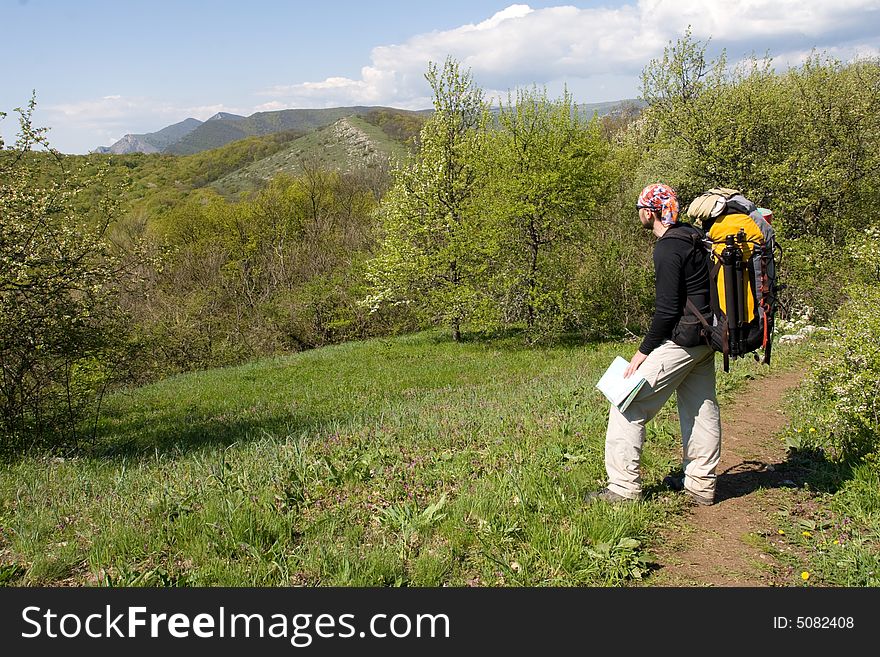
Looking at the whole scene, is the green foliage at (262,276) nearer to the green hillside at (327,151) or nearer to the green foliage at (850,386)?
the green foliage at (850,386)

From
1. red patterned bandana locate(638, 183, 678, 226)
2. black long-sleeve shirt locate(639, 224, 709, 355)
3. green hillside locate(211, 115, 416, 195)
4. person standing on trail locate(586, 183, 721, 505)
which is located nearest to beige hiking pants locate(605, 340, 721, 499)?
person standing on trail locate(586, 183, 721, 505)

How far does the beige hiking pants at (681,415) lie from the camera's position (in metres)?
4.35

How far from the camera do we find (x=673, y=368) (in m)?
4.34

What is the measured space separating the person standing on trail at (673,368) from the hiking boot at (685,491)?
10 mm

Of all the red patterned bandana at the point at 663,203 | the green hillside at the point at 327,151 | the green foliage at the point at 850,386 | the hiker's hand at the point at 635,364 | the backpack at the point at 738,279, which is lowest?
the green foliage at the point at 850,386

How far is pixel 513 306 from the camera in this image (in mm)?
20172

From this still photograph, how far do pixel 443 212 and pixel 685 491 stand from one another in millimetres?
17818

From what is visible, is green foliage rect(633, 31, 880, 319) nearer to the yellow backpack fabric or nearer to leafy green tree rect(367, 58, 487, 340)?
leafy green tree rect(367, 58, 487, 340)

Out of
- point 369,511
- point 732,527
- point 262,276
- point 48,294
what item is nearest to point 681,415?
point 732,527

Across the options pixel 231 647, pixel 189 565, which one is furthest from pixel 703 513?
pixel 189 565

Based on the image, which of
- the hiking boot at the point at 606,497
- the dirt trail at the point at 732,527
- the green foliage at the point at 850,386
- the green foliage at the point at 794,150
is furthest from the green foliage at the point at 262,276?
the green foliage at the point at 794,150

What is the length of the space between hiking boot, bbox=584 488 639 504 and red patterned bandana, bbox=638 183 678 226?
213 cm

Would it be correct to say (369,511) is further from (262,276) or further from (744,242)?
(262,276)

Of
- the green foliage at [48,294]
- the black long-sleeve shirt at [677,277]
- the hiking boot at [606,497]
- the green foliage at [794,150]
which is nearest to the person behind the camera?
the black long-sleeve shirt at [677,277]
